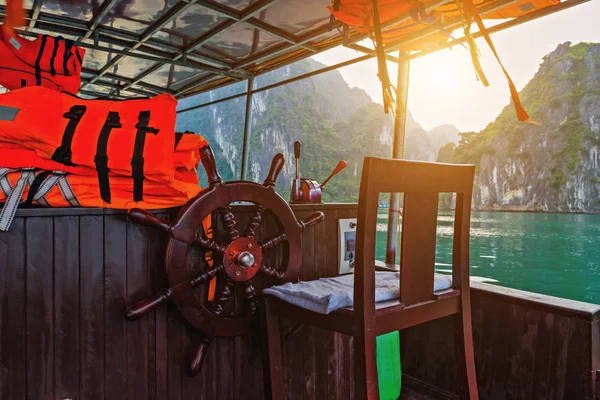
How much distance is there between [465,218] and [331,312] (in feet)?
1.65

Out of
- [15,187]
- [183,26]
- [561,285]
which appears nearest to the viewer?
[15,187]

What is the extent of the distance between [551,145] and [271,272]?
53.6 meters

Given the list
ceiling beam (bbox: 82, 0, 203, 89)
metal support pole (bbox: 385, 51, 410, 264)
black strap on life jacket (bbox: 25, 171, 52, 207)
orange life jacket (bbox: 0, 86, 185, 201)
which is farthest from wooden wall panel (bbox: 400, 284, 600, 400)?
ceiling beam (bbox: 82, 0, 203, 89)

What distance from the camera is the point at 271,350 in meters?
1.37

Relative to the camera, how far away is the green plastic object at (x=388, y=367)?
1834mm

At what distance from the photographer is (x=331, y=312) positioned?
3.70ft

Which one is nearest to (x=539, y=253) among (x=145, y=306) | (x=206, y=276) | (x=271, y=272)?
(x=271, y=272)

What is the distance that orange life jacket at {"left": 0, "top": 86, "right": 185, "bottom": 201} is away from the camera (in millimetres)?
1078

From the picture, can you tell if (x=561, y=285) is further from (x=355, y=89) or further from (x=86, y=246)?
(x=355, y=89)

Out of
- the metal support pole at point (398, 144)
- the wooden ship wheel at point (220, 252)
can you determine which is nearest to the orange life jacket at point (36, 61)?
the wooden ship wheel at point (220, 252)

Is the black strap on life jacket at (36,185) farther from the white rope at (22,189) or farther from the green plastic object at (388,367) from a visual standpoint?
the green plastic object at (388,367)

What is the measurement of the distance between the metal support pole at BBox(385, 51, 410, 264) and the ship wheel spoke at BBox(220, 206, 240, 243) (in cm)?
125

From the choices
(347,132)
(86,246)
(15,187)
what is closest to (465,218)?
(86,246)

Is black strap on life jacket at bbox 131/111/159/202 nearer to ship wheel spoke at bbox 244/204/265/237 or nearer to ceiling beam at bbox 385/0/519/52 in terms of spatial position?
ship wheel spoke at bbox 244/204/265/237
